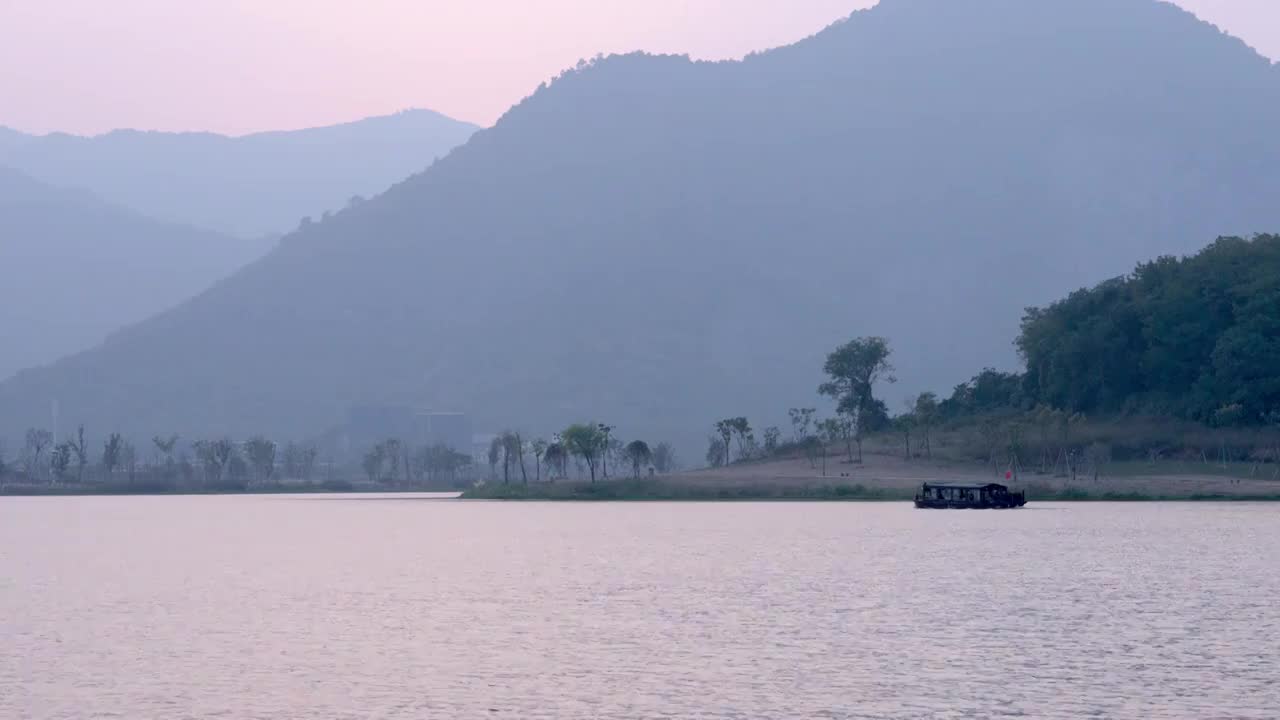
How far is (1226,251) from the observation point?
651 feet

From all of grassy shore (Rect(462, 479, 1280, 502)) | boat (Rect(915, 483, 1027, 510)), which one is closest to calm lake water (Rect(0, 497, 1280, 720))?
boat (Rect(915, 483, 1027, 510))

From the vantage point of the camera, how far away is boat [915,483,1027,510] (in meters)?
160

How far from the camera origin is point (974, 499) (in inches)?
6314

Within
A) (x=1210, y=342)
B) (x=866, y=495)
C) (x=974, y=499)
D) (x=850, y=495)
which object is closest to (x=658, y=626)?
(x=974, y=499)

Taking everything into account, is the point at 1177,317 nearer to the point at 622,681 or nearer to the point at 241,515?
the point at 241,515

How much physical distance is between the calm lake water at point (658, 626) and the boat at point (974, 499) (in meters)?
36.5

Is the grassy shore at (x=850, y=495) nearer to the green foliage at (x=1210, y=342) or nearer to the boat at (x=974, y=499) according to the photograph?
the boat at (x=974, y=499)

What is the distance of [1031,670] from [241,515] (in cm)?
14926

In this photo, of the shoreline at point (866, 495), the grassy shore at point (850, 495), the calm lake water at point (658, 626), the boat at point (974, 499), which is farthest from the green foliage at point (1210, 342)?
the calm lake water at point (658, 626)

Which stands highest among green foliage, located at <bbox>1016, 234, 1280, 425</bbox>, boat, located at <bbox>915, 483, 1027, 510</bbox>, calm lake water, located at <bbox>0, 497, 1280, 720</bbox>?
green foliage, located at <bbox>1016, 234, 1280, 425</bbox>

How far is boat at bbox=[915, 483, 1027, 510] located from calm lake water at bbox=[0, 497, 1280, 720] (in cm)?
3648

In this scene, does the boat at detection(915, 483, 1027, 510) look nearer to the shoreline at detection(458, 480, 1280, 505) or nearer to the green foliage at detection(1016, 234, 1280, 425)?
the shoreline at detection(458, 480, 1280, 505)

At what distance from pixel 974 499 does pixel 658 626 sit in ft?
334

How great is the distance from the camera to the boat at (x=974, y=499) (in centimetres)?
15950
